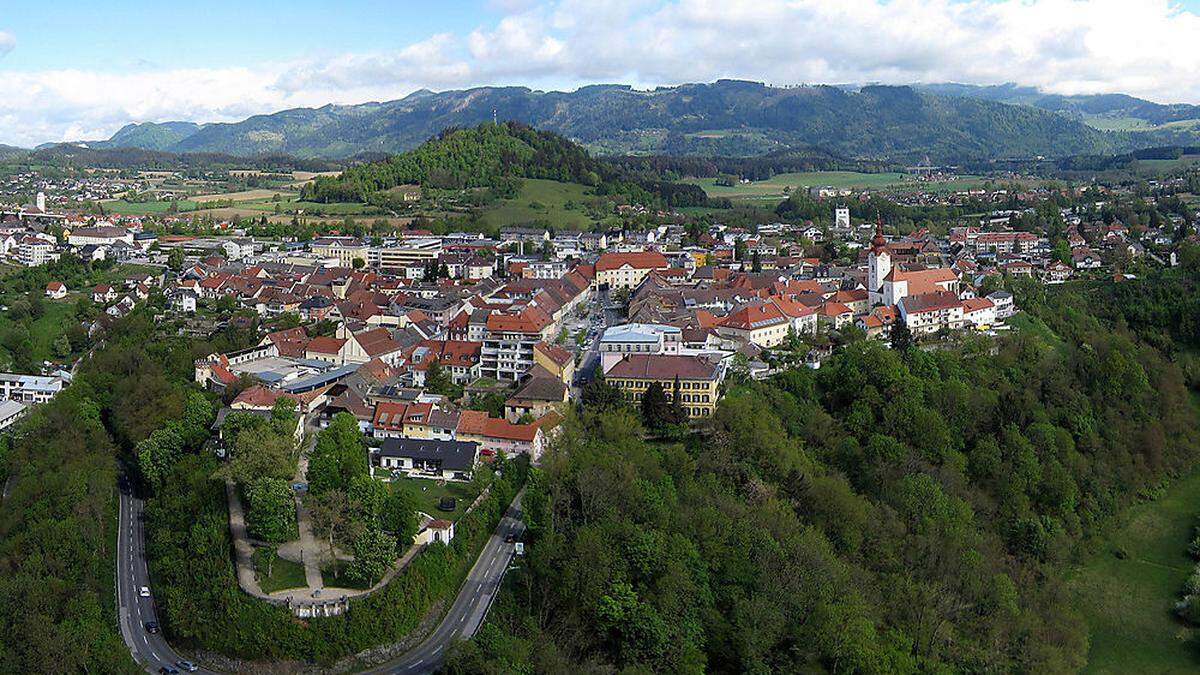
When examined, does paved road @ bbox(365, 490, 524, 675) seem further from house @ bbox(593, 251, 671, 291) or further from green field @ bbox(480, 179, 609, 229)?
green field @ bbox(480, 179, 609, 229)

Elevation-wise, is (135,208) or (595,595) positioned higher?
(135,208)

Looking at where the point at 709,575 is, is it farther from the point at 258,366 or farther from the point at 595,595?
the point at 258,366

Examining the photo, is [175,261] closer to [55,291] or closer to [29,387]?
[55,291]

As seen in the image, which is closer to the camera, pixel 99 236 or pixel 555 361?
pixel 555 361

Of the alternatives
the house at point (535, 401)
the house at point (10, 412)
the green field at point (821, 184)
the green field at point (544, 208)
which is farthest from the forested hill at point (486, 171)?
the house at point (535, 401)

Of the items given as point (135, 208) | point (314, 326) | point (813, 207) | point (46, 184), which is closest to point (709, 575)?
point (314, 326)

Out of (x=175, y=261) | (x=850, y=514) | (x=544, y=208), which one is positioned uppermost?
(x=544, y=208)

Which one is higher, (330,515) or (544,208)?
(544,208)

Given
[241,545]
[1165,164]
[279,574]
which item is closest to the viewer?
[279,574]

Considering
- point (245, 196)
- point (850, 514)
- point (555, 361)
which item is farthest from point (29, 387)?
point (245, 196)
